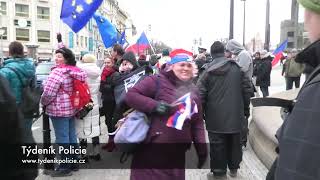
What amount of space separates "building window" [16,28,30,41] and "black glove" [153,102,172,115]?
260 feet

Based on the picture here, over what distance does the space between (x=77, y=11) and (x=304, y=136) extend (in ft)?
23.8

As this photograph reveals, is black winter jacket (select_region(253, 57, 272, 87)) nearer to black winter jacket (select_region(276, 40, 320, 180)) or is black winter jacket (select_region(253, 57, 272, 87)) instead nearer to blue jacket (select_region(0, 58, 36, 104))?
blue jacket (select_region(0, 58, 36, 104))

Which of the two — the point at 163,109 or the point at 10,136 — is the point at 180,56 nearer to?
the point at 163,109

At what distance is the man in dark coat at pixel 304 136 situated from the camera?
1.56 metres

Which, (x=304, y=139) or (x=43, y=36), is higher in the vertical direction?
(x=43, y=36)

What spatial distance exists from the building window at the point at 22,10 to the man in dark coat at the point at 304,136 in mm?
83525

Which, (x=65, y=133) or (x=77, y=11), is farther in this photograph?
(x=77, y=11)

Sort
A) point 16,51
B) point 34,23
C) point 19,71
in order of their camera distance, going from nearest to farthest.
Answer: point 19,71
point 16,51
point 34,23

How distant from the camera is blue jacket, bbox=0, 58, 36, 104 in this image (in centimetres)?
611

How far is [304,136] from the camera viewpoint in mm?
1581

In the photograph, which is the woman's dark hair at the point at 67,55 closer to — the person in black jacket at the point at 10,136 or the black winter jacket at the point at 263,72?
the person in black jacket at the point at 10,136

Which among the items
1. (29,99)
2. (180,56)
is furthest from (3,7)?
(180,56)

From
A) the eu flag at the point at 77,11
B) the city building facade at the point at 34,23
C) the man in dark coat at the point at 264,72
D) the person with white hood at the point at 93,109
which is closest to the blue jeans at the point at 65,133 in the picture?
the person with white hood at the point at 93,109

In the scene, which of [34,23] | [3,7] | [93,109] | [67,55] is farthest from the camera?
[34,23]
